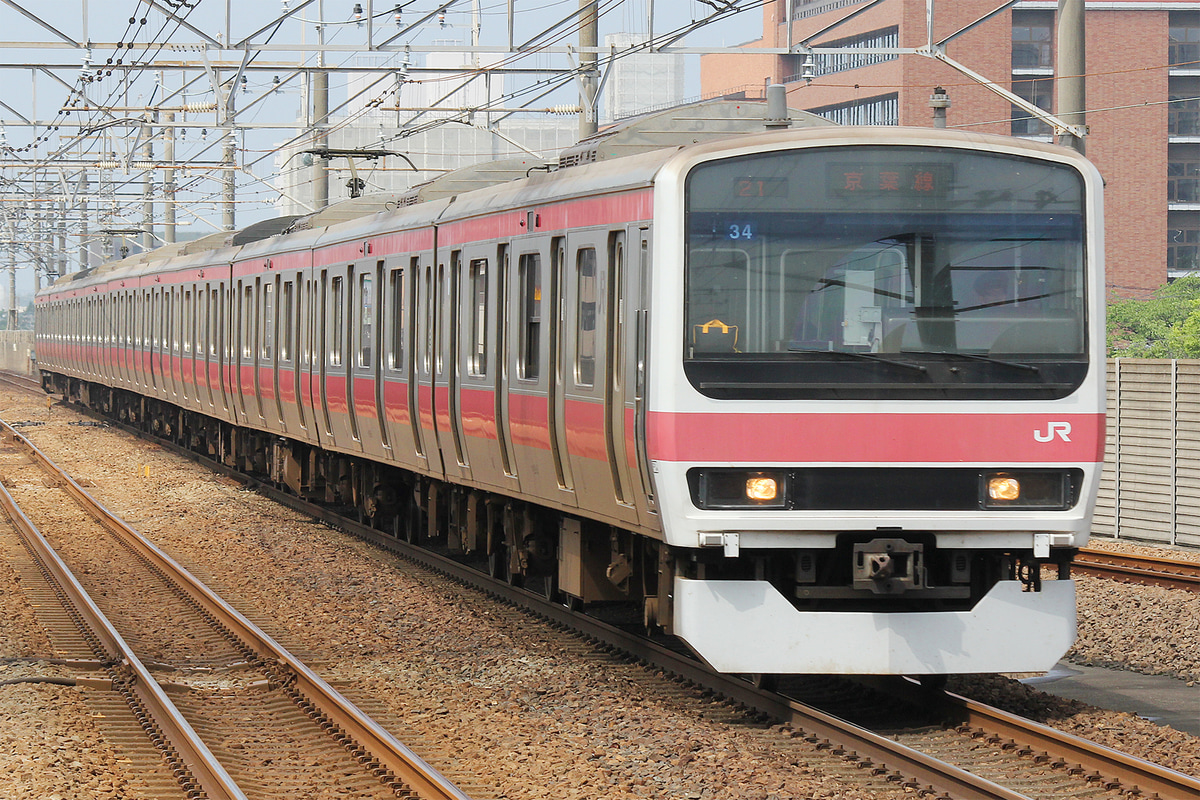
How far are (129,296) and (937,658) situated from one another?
1034 inches

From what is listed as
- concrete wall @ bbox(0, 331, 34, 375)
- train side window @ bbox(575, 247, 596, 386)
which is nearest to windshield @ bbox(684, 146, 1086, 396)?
train side window @ bbox(575, 247, 596, 386)

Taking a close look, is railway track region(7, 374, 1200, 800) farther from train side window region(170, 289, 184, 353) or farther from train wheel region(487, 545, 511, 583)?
train side window region(170, 289, 184, 353)

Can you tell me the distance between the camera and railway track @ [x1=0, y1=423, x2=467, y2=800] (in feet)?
23.6

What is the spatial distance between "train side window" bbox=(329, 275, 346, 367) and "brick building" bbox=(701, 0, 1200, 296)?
5382 cm

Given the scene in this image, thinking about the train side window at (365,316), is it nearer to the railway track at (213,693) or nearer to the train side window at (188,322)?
the railway track at (213,693)

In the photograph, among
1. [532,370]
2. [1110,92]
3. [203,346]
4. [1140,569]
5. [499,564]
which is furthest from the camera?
[1110,92]

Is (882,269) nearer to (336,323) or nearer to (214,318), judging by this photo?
(336,323)

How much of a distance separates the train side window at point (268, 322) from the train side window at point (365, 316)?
416 centimetres

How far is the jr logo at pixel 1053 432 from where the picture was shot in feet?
25.1

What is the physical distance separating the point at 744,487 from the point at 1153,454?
8.74 m

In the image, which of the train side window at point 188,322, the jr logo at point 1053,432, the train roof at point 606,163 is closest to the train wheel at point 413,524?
the train roof at point 606,163

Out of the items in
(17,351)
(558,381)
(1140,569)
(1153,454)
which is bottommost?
(1140,569)

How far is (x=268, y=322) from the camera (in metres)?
19.0

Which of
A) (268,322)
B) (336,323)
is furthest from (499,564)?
(268,322)
